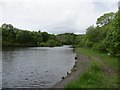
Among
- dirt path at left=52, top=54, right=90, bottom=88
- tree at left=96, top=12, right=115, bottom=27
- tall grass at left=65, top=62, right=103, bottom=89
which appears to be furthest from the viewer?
tree at left=96, top=12, right=115, bottom=27

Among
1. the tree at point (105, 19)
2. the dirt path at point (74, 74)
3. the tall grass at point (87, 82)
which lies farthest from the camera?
the tree at point (105, 19)

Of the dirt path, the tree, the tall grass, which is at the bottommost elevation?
the dirt path

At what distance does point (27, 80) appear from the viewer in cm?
2705

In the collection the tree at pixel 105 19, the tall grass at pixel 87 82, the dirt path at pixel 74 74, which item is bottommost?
the dirt path at pixel 74 74

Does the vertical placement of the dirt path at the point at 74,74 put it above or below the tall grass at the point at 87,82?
below

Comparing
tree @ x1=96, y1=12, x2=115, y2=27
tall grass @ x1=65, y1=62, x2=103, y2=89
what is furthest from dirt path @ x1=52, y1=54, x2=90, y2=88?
tree @ x1=96, y1=12, x2=115, y2=27

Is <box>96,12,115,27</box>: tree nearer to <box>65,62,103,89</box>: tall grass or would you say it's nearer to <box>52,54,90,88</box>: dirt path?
<box>52,54,90,88</box>: dirt path

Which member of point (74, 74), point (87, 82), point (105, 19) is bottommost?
point (74, 74)

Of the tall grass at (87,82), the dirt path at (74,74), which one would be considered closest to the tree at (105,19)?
the dirt path at (74,74)

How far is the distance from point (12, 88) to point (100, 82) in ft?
27.3

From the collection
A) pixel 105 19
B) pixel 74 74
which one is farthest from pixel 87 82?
pixel 105 19

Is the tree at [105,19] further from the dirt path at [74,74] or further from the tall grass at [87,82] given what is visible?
the tall grass at [87,82]

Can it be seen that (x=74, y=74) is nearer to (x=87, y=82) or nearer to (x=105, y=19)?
(x=87, y=82)

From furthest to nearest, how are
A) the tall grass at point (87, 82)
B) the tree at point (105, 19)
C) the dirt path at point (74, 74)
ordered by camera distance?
the tree at point (105, 19) → the dirt path at point (74, 74) → the tall grass at point (87, 82)
